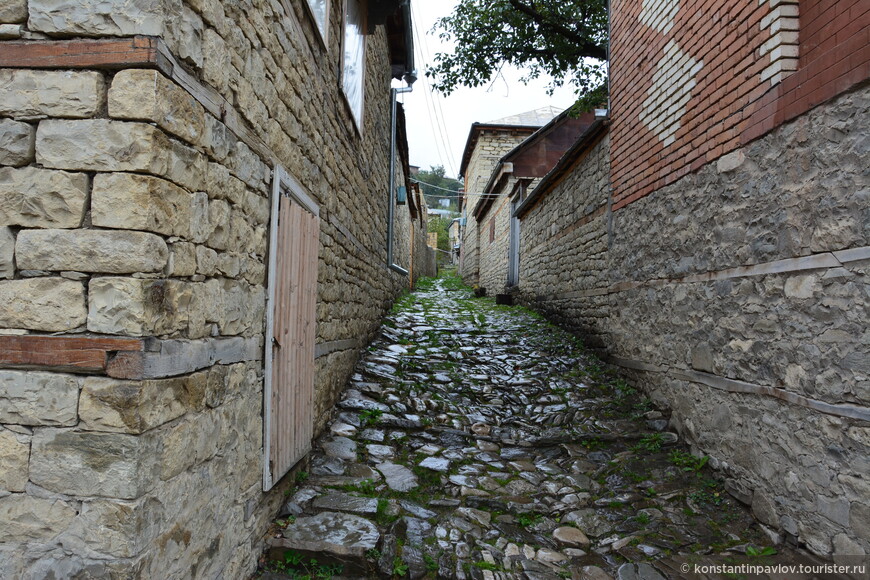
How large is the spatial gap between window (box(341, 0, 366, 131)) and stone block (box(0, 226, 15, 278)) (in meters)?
3.54

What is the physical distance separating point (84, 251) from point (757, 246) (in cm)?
402

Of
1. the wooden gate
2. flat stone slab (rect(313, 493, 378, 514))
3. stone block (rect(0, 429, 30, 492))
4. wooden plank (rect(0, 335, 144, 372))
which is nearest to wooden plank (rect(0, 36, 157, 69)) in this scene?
wooden plank (rect(0, 335, 144, 372))

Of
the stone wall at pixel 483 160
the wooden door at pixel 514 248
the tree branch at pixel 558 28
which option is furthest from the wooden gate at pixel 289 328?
the stone wall at pixel 483 160

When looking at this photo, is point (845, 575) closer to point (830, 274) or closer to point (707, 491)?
point (707, 491)

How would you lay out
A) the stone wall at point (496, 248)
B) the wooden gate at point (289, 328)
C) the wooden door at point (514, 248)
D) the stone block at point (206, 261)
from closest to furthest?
the stone block at point (206, 261)
the wooden gate at point (289, 328)
the wooden door at point (514, 248)
the stone wall at point (496, 248)

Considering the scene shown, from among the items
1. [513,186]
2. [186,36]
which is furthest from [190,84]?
[513,186]

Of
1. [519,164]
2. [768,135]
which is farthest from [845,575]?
[519,164]

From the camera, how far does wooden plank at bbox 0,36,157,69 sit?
171 centimetres

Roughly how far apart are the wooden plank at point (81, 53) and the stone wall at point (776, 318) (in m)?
3.53

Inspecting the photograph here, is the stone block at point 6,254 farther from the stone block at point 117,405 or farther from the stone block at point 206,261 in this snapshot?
the stone block at point 206,261

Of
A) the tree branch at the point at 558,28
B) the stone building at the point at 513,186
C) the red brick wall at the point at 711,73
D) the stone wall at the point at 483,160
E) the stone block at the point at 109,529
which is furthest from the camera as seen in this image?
the stone wall at the point at 483,160

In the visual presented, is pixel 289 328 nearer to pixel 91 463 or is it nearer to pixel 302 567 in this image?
pixel 302 567

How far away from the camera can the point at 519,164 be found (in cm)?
1529

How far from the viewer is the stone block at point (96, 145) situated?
5.61 ft
